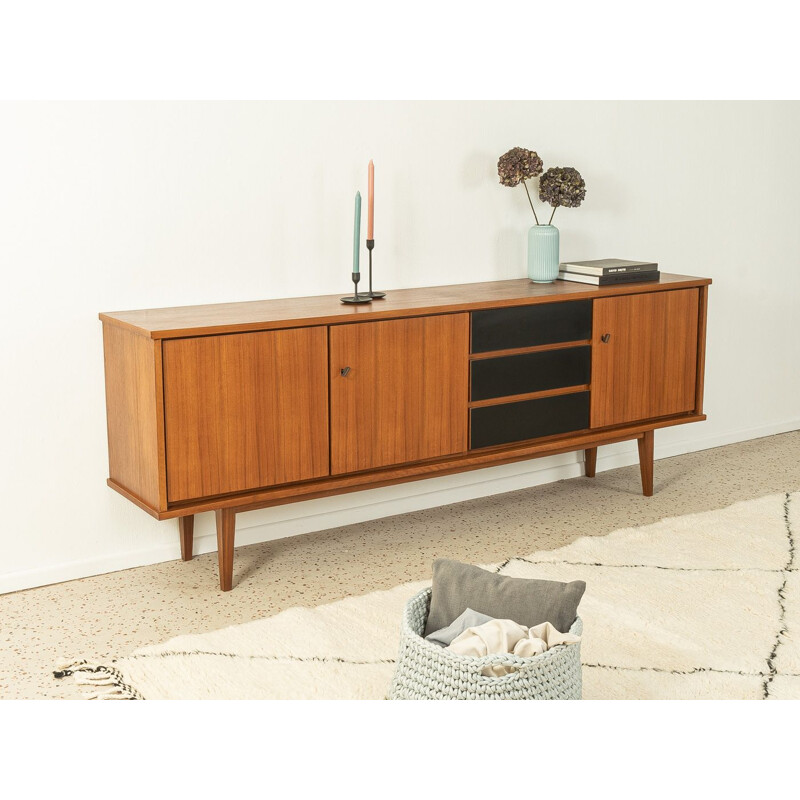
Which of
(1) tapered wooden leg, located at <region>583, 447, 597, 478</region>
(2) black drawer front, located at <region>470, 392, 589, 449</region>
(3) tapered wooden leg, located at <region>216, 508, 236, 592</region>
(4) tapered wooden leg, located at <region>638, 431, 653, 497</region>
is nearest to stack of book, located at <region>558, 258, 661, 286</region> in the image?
(2) black drawer front, located at <region>470, 392, 589, 449</region>

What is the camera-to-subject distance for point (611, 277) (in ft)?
11.1

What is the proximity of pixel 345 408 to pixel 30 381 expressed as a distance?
0.84 meters

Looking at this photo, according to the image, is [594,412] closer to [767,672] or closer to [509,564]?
[509,564]

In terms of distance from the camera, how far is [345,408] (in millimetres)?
2852

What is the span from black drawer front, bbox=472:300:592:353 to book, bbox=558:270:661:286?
0.44 feet

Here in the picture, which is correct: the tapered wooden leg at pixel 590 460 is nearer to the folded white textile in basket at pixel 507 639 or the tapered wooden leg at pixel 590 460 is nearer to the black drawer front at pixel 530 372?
the black drawer front at pixel 530 372

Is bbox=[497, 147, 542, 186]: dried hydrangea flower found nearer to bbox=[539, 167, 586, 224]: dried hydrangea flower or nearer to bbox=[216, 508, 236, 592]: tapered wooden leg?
bbox=[539, 167, 586, 224]: dried hydrangea flower

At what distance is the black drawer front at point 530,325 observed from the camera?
3.06m

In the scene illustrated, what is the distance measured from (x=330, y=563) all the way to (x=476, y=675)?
3.99 ft

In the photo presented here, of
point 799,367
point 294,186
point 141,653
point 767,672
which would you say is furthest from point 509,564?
point 799,367

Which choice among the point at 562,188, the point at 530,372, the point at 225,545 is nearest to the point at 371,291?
the point at 530,372

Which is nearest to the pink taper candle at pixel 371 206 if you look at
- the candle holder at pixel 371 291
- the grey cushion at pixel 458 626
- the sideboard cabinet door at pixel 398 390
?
the candle holder at pixel 371 291

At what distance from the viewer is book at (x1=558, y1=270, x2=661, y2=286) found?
3372mm

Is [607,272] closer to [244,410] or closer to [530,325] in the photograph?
[530,325]
